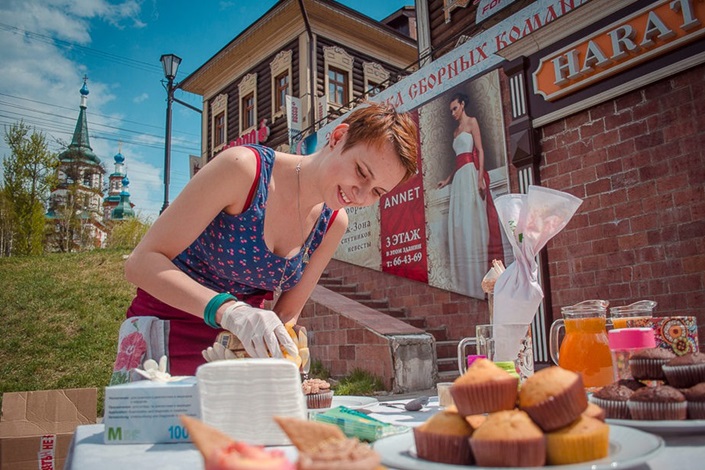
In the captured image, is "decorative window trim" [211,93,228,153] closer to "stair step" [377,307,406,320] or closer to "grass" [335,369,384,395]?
"stair step" [377,307,406,320]

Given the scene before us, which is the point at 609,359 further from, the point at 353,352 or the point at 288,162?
the point at 353,352

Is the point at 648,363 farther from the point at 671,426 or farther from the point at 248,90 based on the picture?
the point at 248,90

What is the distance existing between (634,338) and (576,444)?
732 millimetres

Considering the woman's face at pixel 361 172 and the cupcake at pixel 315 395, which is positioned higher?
the woman's face at pixel 361 172

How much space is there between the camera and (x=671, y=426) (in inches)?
32.7

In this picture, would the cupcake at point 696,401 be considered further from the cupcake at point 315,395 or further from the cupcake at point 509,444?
the cupcake at point 315,395

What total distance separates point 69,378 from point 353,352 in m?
4.51

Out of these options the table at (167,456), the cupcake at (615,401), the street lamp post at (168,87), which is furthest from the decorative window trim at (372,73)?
the table at (167,456)

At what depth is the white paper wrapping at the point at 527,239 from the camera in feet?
5.50

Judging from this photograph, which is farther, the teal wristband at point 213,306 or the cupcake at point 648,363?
the teal wristband at point 213,306

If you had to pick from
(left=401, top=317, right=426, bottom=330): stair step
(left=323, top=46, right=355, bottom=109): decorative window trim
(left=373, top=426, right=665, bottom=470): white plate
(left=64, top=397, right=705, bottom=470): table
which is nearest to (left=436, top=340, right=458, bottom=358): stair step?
(left=401, top=317, right=426, bottom=330): stair step

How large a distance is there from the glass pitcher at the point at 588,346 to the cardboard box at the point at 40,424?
7.05ft

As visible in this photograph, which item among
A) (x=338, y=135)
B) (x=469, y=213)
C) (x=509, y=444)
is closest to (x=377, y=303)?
(x=469, y=213)

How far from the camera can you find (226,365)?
2.60ft
